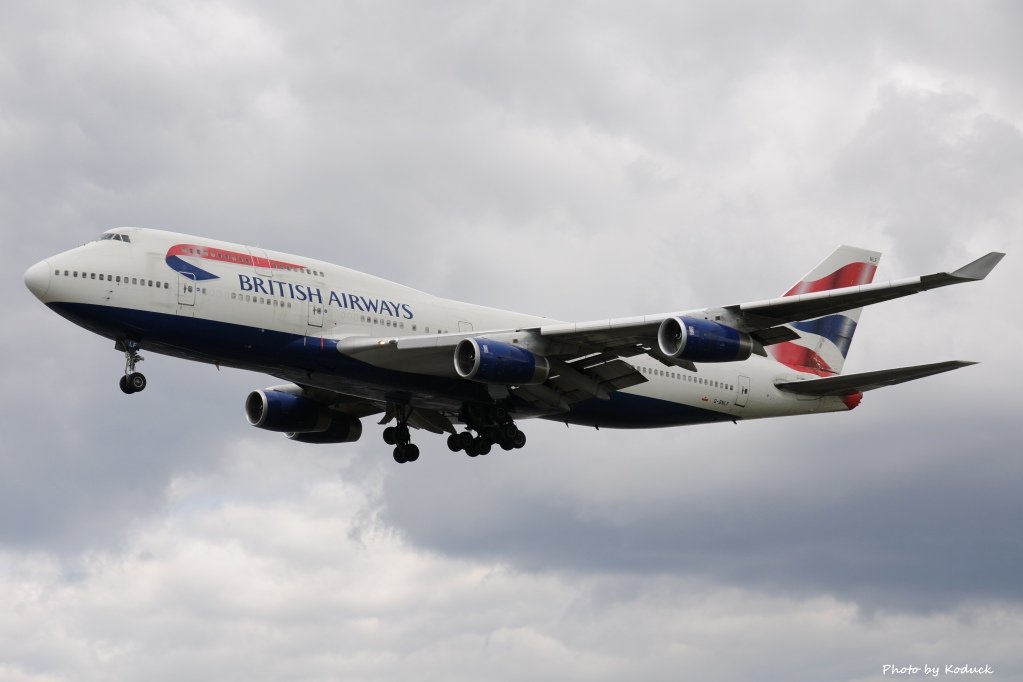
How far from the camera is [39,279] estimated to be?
143ft

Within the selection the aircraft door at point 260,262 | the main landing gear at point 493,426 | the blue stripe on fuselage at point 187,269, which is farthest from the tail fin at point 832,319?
the blue stripe on fuselage at point 187,269

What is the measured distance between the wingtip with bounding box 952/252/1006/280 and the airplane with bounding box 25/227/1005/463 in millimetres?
62

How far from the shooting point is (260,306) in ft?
148

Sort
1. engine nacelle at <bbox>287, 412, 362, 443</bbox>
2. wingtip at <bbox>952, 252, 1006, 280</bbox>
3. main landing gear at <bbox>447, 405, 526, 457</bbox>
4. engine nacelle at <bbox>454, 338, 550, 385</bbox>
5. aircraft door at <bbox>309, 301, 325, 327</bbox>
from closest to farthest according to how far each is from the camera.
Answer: wingtip at <bbox>952, 252, 1006, 280</bbox> → engine nacelle at <bbox>454, 338, 550, 385</bbox> → aircraft door at <bbox>309, 301, 325, 327</bbox> → main landing gear at <bbox>447, 405, 526, 457</bbox> → engine nacelle at <bbox>287, 412, 362, 443</bbox>

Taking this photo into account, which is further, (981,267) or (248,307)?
(248,307)

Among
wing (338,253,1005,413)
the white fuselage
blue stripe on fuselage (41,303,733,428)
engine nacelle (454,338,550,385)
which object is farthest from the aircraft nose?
engine nacelle (454,338,550,385)

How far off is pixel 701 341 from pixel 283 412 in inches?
779

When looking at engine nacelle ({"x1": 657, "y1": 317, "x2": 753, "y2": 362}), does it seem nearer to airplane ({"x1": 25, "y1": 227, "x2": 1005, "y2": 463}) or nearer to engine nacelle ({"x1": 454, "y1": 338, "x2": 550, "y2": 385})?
airplane ({"x1": 25, "y1": 227, "x2": 1005, "y2": 463})

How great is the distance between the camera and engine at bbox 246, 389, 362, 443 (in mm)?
55531

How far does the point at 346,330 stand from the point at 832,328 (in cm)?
2423

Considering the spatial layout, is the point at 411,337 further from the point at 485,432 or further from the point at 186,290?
the point at 186,290

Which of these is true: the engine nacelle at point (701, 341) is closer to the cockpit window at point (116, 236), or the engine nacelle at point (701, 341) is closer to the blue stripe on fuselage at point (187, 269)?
the blue stripe on fuselage at point (187, 269)

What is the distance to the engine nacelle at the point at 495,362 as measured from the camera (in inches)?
1791

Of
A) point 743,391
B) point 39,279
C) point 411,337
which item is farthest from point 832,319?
point 39,279
